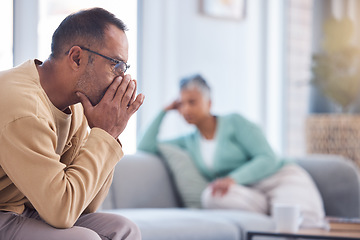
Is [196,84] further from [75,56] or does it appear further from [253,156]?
[75,56]

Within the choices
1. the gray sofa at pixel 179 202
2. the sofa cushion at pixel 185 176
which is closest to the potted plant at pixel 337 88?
the gray sofa at pixel 179 202

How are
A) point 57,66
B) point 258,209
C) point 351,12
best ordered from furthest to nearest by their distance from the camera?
point 351,12
point 258,209
point 57,66

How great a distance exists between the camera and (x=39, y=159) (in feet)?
4.54

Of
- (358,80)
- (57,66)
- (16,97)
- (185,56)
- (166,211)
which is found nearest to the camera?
(16,97)

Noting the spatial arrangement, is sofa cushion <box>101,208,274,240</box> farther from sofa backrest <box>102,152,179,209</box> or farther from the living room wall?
the living room wall

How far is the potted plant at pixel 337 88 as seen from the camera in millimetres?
4727

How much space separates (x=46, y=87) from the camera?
5.17 ft

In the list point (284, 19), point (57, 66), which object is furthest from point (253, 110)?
point (57, 66)

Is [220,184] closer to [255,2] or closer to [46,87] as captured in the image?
[46,87]

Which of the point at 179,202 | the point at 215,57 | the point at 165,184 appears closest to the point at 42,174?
the point at 165,184

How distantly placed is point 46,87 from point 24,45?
2.14m

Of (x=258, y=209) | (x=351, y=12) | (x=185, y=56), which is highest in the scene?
(x=351, y=12)

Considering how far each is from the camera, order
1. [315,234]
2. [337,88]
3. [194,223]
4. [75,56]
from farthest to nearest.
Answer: [337,88] < [194,223] < [315,234] < [75,56]

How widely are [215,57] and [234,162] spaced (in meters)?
1.58
